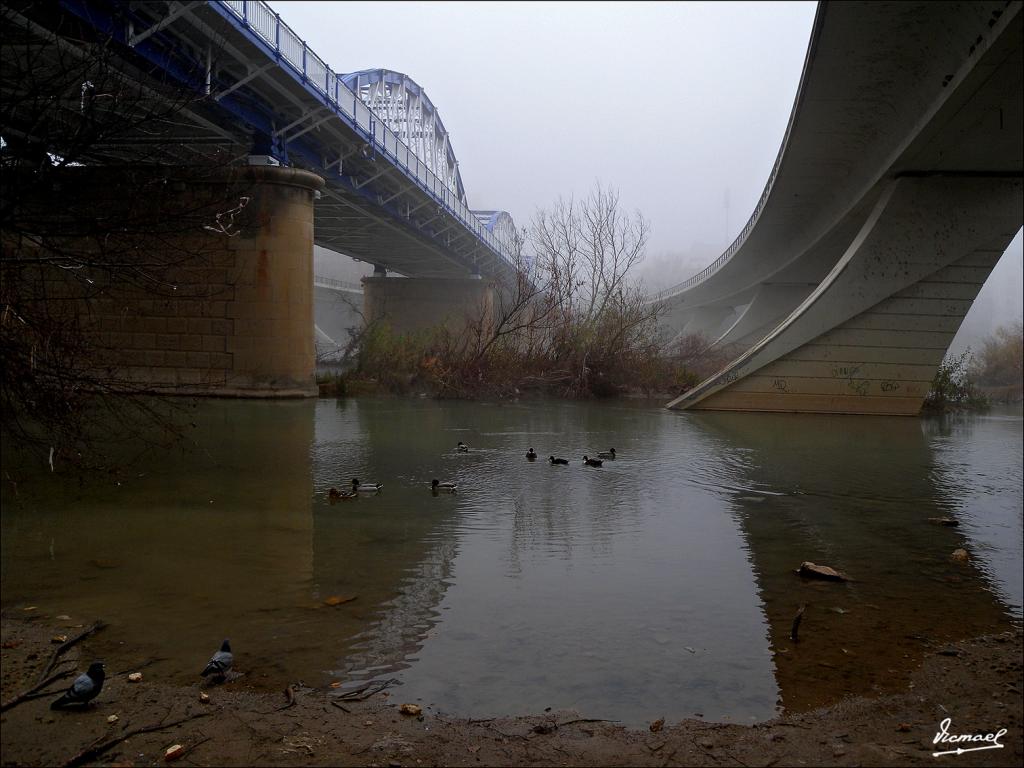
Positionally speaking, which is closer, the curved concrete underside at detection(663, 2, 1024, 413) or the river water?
the river water

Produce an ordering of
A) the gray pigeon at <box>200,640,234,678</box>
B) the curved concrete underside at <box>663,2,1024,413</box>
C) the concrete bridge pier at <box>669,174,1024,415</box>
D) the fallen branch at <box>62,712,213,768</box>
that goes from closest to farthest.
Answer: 1. the fallen branch at <box>62,712,213,768</box>
2. the gray pigeon at <box>200,640,234,678</box>
3. the curved concrete underside at <box>663,2,1024,413</box>
4. the concrete bridge pier at <box>669,174,1024,415</box>

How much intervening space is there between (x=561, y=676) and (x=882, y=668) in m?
1.44

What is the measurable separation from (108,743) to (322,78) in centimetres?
2252

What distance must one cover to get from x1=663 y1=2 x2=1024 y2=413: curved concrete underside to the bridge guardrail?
12.4 metres

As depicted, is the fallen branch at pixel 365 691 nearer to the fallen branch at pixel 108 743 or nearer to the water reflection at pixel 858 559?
the fallen branch at pixel 108 743

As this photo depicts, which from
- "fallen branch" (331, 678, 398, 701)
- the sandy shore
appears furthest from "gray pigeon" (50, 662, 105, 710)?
"fallen branch" (331, 678, 398, 701)

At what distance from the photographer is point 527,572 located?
4.83 meters

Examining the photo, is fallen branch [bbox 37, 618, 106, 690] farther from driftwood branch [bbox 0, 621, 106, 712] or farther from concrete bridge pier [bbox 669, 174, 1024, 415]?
concrete bridge pier [bbox 669, 174, 1024, 415]

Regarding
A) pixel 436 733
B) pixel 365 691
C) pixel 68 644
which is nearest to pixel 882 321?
pixel 365 691

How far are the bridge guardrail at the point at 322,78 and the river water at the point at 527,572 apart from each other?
13.0 m

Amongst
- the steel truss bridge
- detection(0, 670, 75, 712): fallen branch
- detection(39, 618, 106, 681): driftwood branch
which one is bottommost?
detection(0, 670, 75, 712): fallen branch

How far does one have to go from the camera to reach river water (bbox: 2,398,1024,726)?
3.37 metres

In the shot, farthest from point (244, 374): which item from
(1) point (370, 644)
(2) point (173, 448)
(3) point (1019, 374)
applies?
(3) point (1019, 374)

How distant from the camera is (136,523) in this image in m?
5.94
